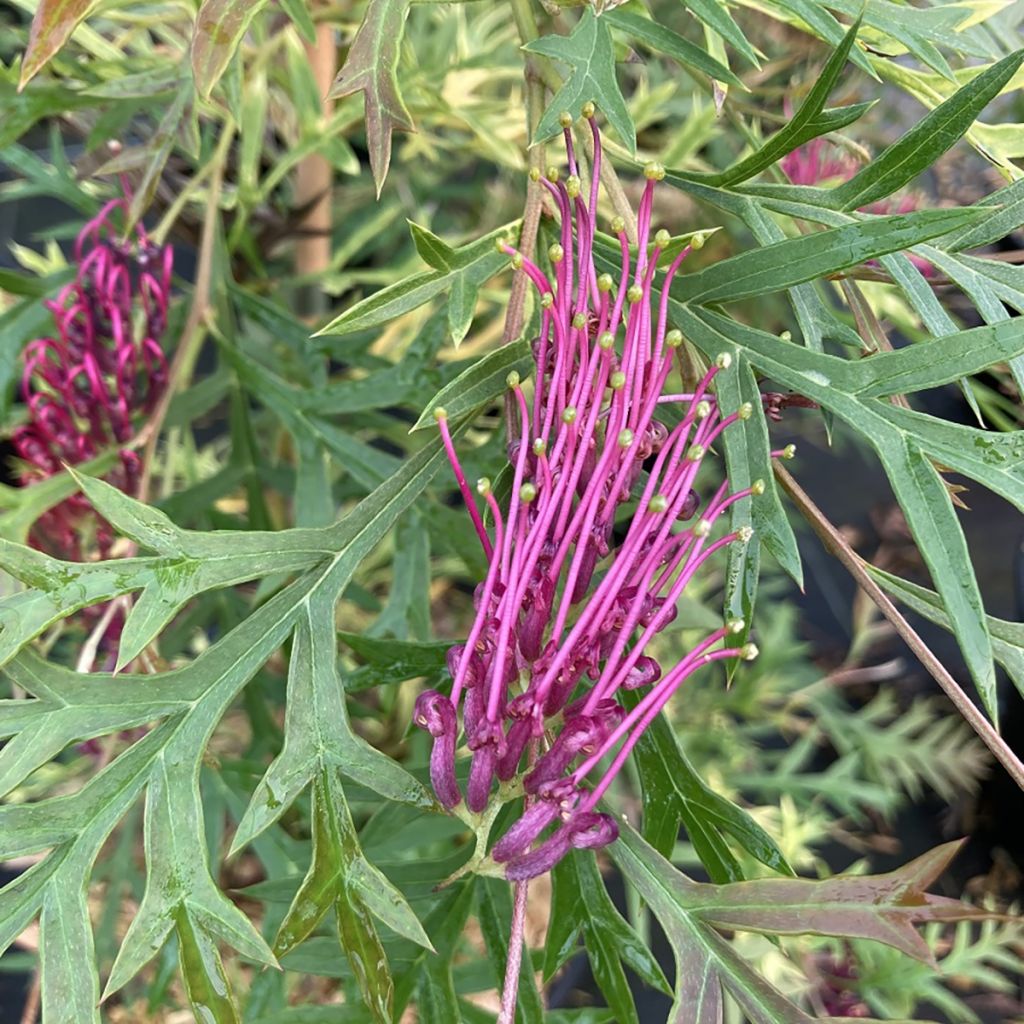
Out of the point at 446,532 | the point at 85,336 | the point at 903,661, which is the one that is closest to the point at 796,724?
the point at 903,661

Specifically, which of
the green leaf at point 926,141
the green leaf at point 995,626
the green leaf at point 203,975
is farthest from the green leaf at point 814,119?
the green leaf at point 203,975

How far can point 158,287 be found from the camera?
1.45ft

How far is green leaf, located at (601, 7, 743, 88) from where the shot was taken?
10.2 inches

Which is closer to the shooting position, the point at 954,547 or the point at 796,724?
the point at 954,547

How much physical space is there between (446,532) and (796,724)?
0.60 m

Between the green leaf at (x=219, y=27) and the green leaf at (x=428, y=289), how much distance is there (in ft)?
0.22

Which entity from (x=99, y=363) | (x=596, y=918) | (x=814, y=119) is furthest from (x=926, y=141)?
(x=99, y=363)

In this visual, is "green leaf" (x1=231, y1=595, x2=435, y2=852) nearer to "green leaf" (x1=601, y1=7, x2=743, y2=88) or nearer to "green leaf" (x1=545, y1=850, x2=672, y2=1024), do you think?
"green leaf" (x1=545, y1=850, x2=672, y2=1024)

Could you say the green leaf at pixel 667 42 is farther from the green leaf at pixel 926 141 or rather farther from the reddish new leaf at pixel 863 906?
the reddish new leaf at pixel 863 906

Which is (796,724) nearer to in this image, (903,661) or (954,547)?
(903,661)

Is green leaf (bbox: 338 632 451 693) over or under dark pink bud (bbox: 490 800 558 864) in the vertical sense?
under

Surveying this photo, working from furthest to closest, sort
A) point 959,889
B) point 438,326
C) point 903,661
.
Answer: point 903,661 → point 959,889 → point 438,326

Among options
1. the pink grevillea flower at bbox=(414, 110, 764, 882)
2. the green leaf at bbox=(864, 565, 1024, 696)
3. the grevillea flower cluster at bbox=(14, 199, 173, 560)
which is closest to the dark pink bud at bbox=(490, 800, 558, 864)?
the pink grevillea flower at bbox=(414, 110, 764, 882)

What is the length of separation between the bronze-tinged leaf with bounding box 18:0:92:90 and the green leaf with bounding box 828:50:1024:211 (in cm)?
20
